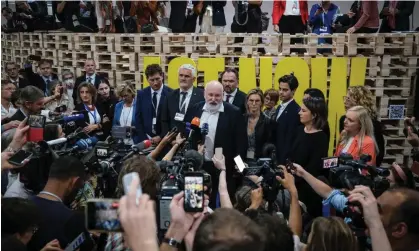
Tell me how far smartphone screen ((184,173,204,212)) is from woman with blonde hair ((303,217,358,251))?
0.59 meters

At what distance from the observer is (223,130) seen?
5043 millimetres

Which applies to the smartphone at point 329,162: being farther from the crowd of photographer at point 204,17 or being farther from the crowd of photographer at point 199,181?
the crowd of photographer at point 204,17

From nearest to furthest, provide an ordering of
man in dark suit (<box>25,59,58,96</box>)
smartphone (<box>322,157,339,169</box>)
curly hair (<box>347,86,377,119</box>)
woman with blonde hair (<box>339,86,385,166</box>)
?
smartphone (<box>322,157,339,169</box>) < woman with blonde hair (<box>339,86,385,166</box>) < curly hair (<box>347,86,377,119</box>) < man in dark suit (<box>25,59,58,96</box>)

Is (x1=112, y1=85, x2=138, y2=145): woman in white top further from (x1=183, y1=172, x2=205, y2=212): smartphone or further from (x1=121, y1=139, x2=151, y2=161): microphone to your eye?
(x1=183, y1=172, x2=205, y2=212): smartphone

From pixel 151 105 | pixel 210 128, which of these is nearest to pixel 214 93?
pixel 210 128

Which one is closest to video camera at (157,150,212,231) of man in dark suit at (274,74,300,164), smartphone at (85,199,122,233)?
smartphone at (85,199,122,233)

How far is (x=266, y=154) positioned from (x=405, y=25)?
4.73 meters

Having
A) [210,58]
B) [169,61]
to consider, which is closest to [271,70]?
[210,58]

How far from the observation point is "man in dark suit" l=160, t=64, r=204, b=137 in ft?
18.8

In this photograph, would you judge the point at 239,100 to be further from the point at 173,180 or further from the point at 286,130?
the point at 173,180

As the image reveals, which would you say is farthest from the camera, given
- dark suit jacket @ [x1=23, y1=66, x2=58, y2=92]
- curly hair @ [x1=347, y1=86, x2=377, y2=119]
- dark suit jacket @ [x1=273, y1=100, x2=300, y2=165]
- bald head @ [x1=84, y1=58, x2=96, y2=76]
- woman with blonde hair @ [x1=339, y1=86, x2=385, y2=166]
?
dark suit jacket @ [x1=23, y1=66, x2=58, y2=92]

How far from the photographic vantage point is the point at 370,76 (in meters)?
7.17

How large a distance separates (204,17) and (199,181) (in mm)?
7123

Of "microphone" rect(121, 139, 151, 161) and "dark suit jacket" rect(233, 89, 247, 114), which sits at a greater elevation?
"dark suit jacket" rect(233, 89, 247, 114)
